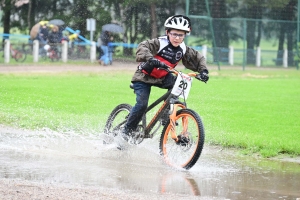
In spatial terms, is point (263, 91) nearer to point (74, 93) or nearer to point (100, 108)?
point (74, 93)

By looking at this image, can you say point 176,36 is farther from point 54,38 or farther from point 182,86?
point 54,38

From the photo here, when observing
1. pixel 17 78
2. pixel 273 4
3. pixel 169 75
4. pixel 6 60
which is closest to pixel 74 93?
pixel 17 78

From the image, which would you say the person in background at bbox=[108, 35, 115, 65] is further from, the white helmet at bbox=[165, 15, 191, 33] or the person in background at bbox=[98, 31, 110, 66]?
the white helmet at bbox=[165, 15, 191, 33]

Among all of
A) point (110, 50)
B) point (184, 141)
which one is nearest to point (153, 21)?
point (110, 50)

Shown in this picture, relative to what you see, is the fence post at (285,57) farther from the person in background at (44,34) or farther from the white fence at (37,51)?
the person in background at (44,34)

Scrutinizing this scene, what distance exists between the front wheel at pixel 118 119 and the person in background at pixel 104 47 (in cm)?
2237

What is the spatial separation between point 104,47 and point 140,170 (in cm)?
2532

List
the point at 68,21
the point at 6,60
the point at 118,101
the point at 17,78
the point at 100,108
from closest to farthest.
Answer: the point at 100,108 → the point at 118,101 → the point at 17,78 → the point at 6,60 → the point at 68,21

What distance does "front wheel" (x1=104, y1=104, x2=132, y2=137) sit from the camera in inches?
414

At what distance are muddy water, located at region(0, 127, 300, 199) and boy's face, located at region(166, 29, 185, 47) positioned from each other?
146 centimetres

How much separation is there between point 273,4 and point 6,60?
1112cm

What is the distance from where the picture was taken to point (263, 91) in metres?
22.2

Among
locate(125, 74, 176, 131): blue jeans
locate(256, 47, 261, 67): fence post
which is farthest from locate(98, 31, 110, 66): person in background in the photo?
locate(125, 74, 176, 131): blue jeans

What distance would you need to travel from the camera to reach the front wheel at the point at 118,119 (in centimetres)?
1051
